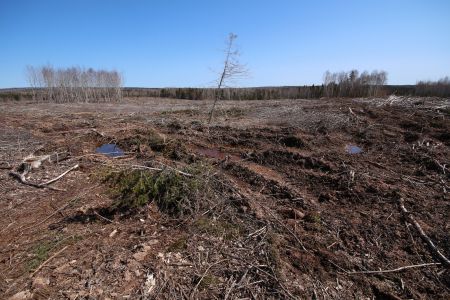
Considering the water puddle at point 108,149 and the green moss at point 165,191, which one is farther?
the water puddle at point 108,149

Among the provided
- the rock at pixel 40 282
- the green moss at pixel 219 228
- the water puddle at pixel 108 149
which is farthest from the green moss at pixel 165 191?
the water puddle at pixel 108 149

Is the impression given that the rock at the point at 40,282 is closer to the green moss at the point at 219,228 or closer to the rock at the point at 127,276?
the rock at the point at 127,276

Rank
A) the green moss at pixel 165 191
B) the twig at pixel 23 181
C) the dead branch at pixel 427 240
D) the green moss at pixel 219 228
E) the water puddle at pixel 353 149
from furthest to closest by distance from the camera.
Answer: the water puddle at pixel 353 149, the twig at pixel 23 181, the green moss at pixel 165 191, the green moss at pixel 219 228, the dead branch at pixel 427 240

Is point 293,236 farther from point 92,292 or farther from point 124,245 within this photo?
point 92,292

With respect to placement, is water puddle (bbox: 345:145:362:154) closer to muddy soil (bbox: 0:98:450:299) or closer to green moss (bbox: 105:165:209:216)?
muddy soil (bbox: 0:98:450:299)

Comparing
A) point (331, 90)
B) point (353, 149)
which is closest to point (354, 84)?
point (331, 90)

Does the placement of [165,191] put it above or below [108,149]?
above

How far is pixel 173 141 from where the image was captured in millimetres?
8172

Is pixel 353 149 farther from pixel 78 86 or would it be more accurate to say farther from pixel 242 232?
pixel 78 86

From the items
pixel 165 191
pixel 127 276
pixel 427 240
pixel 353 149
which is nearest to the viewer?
pixel 127 276

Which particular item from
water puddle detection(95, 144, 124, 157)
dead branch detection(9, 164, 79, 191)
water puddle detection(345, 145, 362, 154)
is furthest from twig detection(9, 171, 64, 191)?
water puddle detection(345, 145, 362, 154)

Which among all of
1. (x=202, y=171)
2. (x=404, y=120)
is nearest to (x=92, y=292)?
(x=202, y=171)

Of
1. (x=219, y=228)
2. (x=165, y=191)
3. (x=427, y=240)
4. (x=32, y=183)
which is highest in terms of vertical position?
(x=165, y=191)

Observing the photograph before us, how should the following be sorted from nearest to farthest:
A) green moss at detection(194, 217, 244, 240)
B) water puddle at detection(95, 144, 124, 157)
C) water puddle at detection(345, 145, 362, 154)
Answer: green moss at detection(194, 217, 244, 240) < water puddle at detection(345, 145, 362, 154) < water puddle at detection(95, 144, 124, 157)
